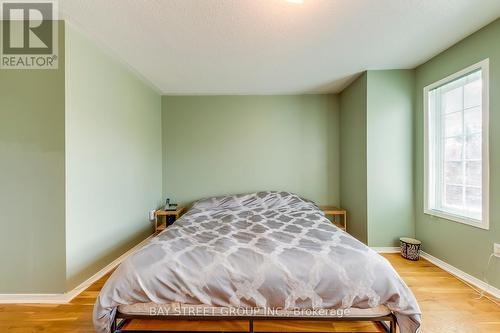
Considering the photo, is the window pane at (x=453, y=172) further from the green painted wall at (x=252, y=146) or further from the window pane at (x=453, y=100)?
the green painted wall at (x=252, y=146)

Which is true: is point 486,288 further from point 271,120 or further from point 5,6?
point 5,6

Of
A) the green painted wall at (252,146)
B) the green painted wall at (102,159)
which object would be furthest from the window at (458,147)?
the green painted wall at (102,159)

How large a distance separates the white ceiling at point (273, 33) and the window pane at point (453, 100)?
48 centimetres

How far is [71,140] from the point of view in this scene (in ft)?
5.83

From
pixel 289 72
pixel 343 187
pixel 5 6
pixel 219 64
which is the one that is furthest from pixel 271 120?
pixel 5 6

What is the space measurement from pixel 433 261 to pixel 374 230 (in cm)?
65

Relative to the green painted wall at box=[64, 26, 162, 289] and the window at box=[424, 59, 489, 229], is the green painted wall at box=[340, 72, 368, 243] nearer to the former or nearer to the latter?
the window at box=[424, 59, 489, 229]

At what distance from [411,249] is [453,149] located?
4.01 feet

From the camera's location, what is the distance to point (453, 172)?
2266 mm

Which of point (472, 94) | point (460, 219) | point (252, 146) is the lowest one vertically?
point (460, 219)

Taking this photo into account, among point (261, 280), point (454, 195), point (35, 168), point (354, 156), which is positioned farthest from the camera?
point (354, 156)

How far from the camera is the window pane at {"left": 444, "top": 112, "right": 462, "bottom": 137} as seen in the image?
2199 millimetres

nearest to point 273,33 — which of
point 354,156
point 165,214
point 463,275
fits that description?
point 354,156

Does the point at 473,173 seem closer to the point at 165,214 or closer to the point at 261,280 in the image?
the point at 261,280
